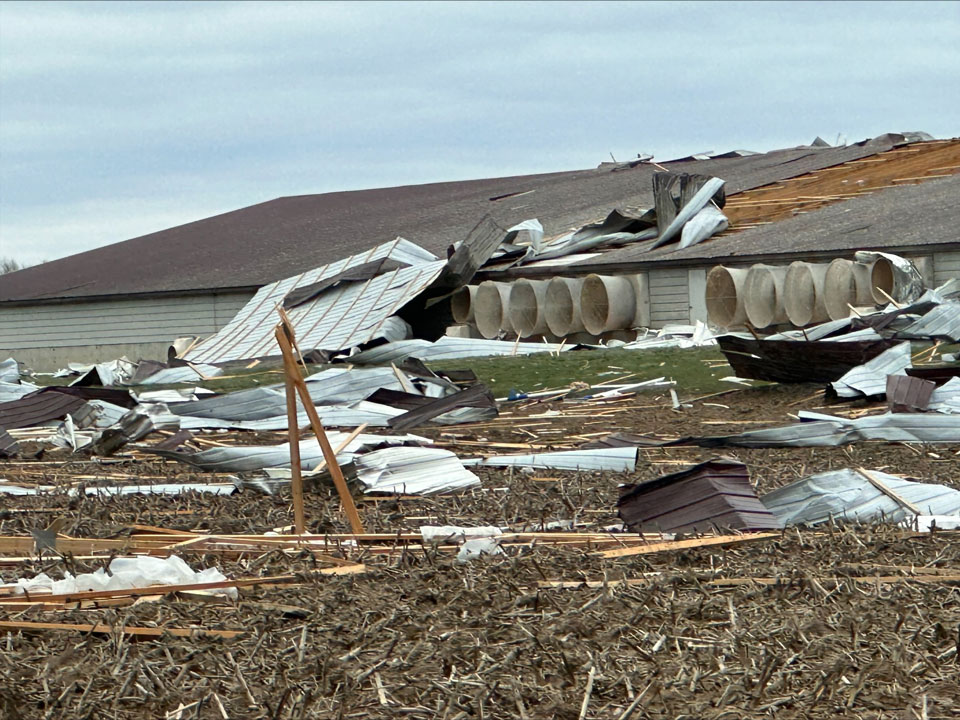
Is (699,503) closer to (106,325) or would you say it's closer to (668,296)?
(668,296)

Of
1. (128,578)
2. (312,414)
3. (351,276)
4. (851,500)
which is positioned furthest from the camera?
(351,276)

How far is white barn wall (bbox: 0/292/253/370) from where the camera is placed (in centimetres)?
2856

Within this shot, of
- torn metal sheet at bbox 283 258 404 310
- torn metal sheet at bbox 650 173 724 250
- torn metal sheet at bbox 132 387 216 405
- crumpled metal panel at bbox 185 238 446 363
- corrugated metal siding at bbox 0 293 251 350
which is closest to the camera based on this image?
torn metal sheet at bbox 132 387 216 405

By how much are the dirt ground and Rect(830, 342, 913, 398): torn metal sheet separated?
5824mm

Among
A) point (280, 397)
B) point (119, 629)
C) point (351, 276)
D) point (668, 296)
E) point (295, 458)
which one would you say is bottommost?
point (668, 296)

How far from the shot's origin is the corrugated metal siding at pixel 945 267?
2020 cm

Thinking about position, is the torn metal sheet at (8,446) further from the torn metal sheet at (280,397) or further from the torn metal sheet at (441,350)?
the torn metal sheet at (441,350)

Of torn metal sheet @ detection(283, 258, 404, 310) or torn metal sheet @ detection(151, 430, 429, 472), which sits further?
torn metal sheet @ detection(283, 258, 404, 310)

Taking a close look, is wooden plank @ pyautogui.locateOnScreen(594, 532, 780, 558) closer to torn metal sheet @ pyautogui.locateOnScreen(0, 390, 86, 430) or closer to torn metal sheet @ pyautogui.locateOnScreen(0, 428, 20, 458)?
torn metal sheet @ pyautogui.locateOnScreen(0, 428, 20, 458)

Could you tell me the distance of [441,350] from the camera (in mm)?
19734

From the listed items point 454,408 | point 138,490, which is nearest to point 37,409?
point 454,408

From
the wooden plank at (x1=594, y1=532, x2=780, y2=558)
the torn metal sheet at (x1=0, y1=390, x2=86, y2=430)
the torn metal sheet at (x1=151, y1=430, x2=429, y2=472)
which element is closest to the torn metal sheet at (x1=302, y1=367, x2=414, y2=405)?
the torn metal sheet at (x1=0, y1=390, x2=86, y2=430)

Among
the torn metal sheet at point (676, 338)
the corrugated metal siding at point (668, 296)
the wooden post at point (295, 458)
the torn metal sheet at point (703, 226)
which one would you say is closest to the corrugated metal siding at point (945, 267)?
the torn metal sheet at point (676, 338)

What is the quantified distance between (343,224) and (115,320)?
7515mm
